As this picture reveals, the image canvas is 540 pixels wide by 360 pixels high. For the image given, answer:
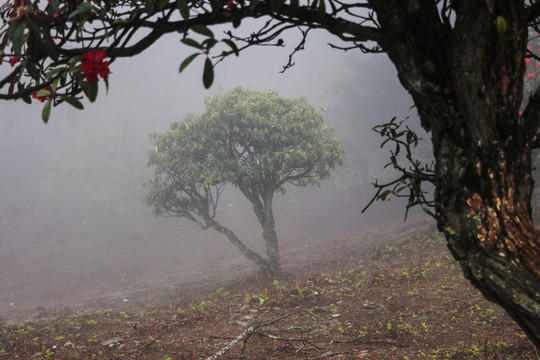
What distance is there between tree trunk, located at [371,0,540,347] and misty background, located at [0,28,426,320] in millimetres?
17684

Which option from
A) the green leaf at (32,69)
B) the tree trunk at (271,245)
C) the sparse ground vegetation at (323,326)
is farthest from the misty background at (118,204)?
the green leaf at (32,69)

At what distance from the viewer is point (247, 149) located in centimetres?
1503

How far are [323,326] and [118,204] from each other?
87.2 feet

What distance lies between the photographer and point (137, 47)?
7.43 ft

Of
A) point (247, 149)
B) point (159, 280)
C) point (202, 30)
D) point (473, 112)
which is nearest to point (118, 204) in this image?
point (159, 280)

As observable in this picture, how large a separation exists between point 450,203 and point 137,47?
190 centimetres

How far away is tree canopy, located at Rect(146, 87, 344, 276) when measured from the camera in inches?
534

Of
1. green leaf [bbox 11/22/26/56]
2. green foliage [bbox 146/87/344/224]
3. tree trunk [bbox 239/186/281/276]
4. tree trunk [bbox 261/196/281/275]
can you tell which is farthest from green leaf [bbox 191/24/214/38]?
tree trunk [bbox 261/196/281/275]

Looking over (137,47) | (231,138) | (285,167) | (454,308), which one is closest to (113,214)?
(231,138)

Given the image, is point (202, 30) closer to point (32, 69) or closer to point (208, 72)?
point (208, 72)

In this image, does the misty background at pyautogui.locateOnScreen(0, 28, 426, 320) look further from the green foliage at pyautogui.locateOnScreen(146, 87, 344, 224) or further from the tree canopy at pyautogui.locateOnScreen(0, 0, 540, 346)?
the tree canopy at pyautogui.locateOnScreen(0, 0, 540, 346)

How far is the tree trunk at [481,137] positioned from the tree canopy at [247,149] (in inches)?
437

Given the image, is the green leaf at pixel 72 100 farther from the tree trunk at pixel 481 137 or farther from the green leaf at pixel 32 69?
the tree trunk at pixel 481 137

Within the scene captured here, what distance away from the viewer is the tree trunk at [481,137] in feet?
5.89
